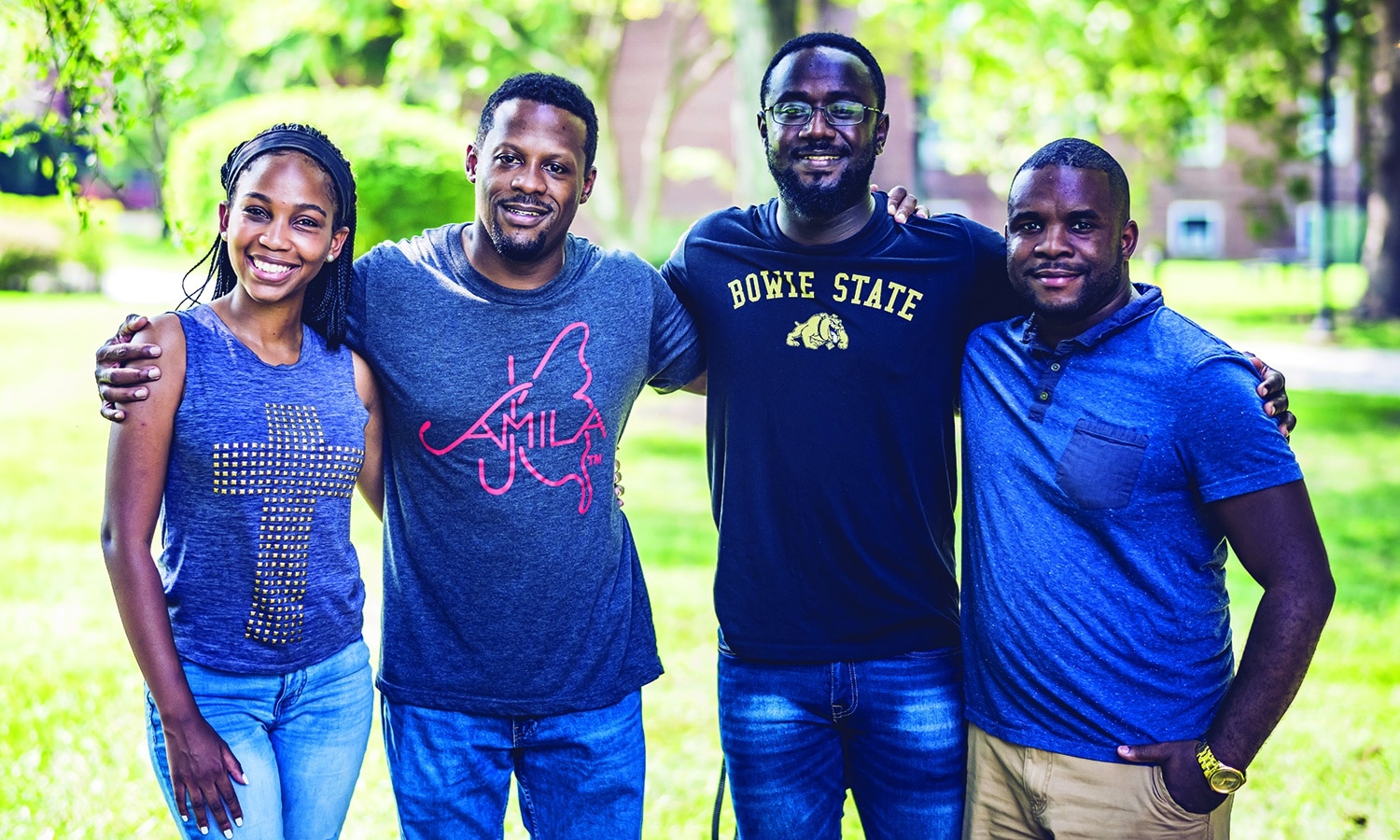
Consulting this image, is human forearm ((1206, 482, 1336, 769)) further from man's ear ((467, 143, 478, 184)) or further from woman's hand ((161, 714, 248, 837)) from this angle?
woman's hand ((161, 714, 248, 837))

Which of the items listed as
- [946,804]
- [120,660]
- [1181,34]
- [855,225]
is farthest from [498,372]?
[1181,34]

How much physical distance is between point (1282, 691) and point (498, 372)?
6.56 feet

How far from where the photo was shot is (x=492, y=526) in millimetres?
3195

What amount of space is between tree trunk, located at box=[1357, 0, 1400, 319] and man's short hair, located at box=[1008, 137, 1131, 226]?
1616 cm

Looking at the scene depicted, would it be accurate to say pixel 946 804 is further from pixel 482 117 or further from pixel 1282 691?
pixel 482 117

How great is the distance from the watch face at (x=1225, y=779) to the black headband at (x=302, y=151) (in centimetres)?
250

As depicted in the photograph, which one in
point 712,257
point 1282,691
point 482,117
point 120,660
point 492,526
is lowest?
point 120,660

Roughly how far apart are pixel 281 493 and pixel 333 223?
2.38 ft

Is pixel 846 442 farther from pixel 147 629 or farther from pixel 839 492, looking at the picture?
pixel 147 629

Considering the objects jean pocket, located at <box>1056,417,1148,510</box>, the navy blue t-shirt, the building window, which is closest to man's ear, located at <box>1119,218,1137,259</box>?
the navy blue t-shirt

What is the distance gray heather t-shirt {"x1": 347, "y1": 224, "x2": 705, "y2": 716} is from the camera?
3201 mm

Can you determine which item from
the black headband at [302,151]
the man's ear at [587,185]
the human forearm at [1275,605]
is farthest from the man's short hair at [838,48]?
the human forearm at [1275,605]

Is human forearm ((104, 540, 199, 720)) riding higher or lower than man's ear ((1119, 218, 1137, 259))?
lower

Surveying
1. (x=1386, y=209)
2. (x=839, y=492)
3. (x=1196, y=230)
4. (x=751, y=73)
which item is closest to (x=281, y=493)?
(x=839, y=492)
